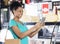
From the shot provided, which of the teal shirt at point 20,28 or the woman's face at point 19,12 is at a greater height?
the woman's face at point 19,12

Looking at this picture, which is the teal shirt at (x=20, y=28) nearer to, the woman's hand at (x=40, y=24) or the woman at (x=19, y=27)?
the woman at (x=19, y=27)

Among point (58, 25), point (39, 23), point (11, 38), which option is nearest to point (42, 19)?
point (39, 23)

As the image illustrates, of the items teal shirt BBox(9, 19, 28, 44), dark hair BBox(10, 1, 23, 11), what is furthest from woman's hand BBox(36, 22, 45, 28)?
dark hair BBox(10, 1, 23, 11)

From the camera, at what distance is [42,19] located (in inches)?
61.6

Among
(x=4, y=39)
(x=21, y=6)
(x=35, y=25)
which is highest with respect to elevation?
(x=21, y=6)

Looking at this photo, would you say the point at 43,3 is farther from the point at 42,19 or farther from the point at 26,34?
the point at 26,34

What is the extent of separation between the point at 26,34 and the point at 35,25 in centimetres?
11

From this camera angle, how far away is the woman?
157 cm

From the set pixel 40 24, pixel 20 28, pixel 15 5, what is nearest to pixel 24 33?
pixel 20 28

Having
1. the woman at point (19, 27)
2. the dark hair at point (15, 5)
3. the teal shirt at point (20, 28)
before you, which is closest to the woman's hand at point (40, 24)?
the woman at point (19, 27)

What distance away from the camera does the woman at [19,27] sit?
1.57 metres

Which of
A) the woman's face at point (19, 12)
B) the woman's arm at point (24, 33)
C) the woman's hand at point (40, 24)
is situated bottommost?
the woman's arm at point (24, 33)

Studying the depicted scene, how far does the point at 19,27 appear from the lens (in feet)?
5.29

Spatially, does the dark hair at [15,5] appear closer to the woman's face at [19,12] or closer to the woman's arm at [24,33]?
the woman's face at [19,12]
